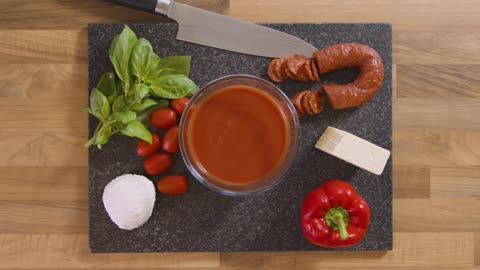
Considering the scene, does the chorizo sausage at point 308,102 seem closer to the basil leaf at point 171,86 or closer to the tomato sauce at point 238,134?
the tomato sauce at point 238,134

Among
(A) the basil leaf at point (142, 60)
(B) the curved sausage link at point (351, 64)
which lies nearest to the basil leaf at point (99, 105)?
(A) the basil leaf at point (142, 60)

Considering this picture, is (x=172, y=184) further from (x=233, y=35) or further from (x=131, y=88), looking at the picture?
(x=233, y=35)

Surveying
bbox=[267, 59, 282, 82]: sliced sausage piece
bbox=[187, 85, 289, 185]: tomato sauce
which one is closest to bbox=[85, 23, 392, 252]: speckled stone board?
bbox=[267, 59, 282, 82]: sliced sausage piece

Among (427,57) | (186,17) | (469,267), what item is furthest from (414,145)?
(186,17)

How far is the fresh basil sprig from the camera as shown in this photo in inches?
49.6

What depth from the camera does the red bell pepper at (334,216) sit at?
1.29m

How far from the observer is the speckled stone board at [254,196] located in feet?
4.51

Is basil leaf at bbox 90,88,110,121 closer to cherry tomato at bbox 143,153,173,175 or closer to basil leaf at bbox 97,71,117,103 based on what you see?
basil leaf at bbox 97,71,117,103

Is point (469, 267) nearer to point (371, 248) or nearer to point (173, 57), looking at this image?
point (371, 248)

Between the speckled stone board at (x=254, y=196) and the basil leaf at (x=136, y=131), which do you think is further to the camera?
the speckled stone board at (x=254, y=196)

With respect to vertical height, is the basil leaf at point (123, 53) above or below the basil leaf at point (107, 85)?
above

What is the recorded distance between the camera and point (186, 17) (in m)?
1.34

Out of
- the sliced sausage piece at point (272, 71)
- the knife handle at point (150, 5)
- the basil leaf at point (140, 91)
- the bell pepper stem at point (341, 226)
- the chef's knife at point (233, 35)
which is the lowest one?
the bell pepper stem at point (341, 226)

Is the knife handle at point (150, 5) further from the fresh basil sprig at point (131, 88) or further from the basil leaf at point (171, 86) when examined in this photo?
the basil leaf at point (171, 86)
